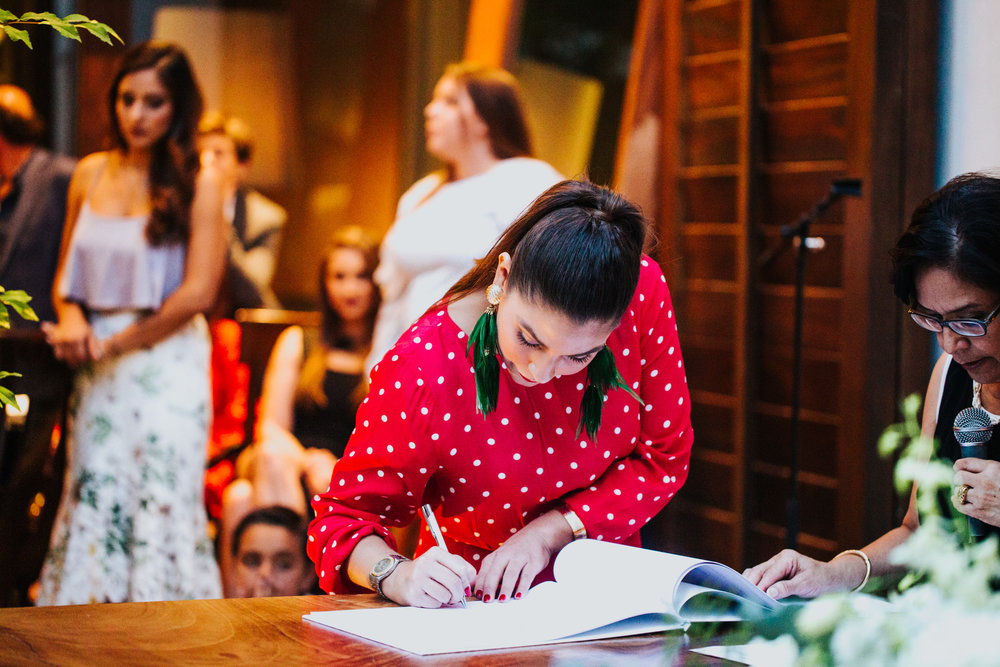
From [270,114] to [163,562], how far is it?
7.15ft

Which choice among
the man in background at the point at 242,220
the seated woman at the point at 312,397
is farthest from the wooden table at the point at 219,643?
the man in background at the point at 242,220

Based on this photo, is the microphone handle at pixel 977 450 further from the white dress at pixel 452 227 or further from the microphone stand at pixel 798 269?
the white dress at pixel 452 227

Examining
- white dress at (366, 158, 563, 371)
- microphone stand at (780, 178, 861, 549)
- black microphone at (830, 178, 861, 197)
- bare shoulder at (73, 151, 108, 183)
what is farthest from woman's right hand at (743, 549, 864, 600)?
bare shoulder at (73, 151, 108, 183)

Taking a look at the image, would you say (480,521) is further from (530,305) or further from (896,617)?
(896,617)

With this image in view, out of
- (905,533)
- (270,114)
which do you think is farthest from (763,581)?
(270,114)

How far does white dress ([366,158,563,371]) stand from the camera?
3178mm

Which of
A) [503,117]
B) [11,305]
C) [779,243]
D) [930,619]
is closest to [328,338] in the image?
[503,117]

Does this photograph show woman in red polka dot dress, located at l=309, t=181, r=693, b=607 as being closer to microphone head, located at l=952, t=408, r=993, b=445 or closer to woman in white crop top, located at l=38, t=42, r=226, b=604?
microphone head, located at l=952, t=408, r=993, b=445

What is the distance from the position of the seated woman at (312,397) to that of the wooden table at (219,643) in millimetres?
2312

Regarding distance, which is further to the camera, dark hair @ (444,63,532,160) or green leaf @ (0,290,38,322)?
dark hair @ (444,63,532,160)

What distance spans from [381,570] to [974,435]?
845mm

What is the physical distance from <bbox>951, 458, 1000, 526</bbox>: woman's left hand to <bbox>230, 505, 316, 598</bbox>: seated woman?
98.5 inches

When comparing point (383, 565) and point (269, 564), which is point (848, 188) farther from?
point (269, 564)

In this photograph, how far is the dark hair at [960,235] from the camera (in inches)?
57.0
